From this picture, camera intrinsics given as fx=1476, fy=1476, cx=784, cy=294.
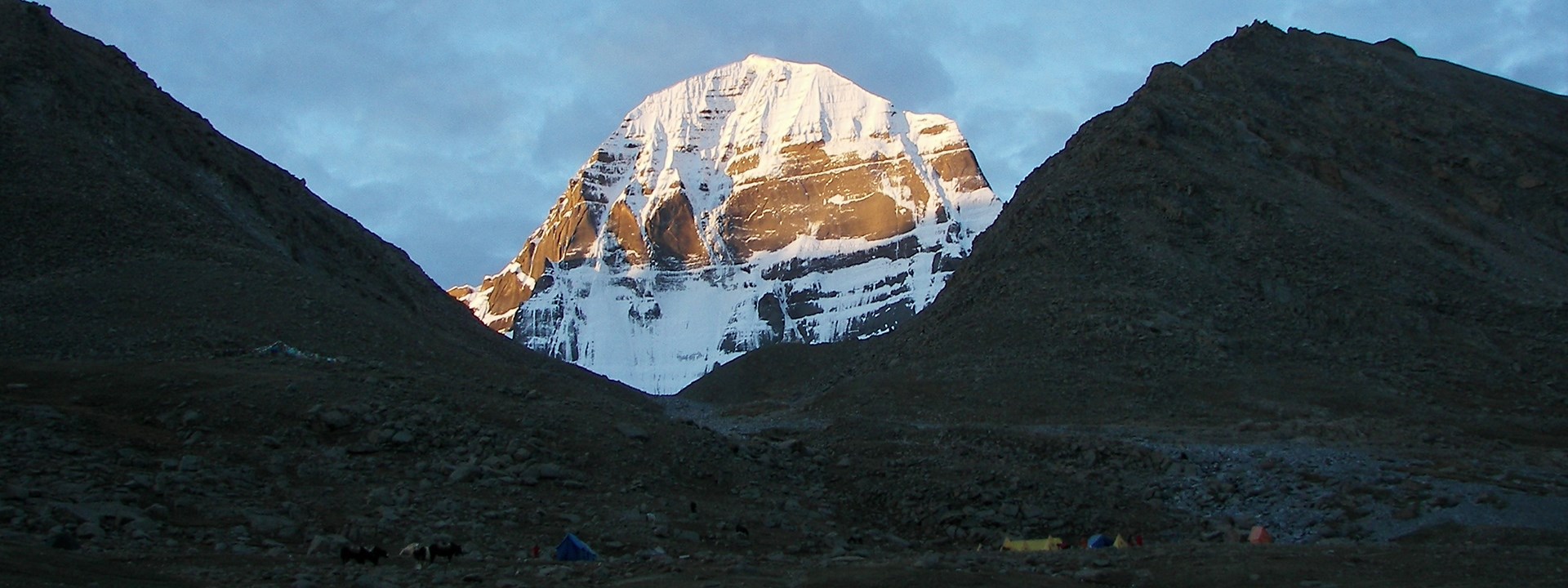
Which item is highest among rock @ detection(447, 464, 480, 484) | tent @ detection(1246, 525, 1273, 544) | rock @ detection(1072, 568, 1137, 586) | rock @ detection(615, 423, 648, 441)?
rock @ detection(615, 423, 648, 441)

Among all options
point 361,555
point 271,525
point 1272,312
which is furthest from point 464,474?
point 1272,312

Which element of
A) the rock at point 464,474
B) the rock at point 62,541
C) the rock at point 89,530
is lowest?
the rock at point 62,541

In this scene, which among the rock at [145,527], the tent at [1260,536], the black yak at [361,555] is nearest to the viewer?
the black yak at [361,555]

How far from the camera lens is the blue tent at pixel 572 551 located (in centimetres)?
1989

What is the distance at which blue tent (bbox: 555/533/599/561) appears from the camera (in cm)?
1989

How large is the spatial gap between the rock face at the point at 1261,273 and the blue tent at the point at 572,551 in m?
26.4

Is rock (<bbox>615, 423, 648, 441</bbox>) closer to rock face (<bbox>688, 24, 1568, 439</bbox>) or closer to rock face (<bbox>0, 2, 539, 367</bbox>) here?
rock face (<bbox>0, 2, 539, 367</bbox>)

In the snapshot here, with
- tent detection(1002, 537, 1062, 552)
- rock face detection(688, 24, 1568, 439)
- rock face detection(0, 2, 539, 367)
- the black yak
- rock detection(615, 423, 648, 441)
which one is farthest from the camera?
rock face detection(688, 24, 1568, 439)

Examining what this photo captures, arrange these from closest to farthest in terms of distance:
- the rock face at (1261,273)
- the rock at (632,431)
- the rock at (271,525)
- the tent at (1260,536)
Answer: the rock at (271,525), the tent at (1260,536), the rock at (632,431), the rock face at (1261,273)

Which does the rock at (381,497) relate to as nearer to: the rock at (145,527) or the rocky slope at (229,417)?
the rocky slope at (229,417)

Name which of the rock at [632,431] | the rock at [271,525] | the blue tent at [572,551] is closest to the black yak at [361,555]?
the rock at [271,525]

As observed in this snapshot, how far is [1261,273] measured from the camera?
174 ft

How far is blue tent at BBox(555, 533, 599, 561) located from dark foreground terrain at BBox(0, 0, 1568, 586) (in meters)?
0.94

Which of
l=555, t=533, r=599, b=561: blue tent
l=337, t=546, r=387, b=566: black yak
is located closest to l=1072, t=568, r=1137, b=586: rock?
l=555, t=533, r=599, b=561: blue tent
